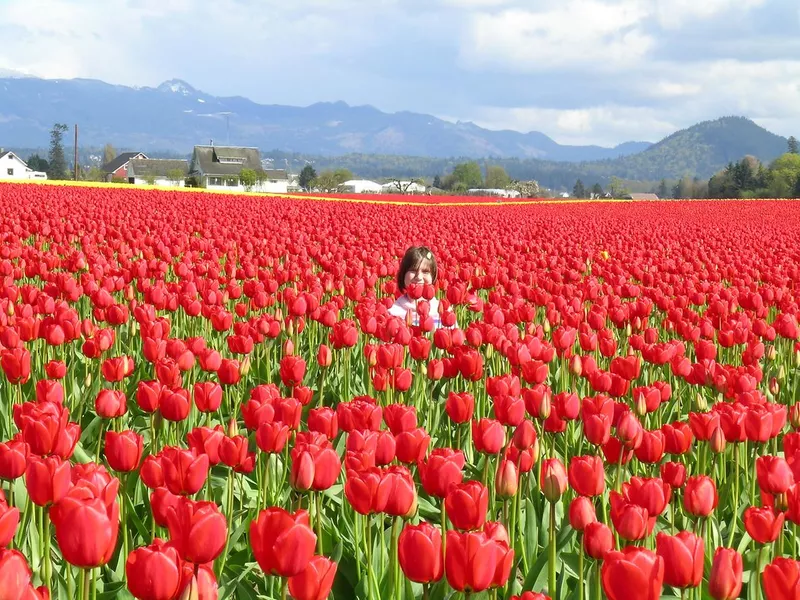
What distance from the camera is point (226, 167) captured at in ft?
366

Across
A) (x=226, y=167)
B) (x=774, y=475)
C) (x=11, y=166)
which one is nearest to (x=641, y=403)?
(x=774, y=475)

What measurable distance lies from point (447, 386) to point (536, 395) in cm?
217

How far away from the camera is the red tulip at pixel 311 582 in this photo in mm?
1836

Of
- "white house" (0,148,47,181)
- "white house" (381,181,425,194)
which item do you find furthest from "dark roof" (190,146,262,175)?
"white house" (0,148,47,181)

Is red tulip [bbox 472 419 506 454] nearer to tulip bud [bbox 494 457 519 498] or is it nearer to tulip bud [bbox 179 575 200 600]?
tulip bud [bbox 494 457 519 498]

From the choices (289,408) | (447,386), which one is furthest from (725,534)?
(447,386)

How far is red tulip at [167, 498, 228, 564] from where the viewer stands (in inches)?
73.8

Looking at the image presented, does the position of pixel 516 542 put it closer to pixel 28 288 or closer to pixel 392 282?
pixel 28 288

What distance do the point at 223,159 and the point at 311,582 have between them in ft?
388

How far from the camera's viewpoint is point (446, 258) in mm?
10984

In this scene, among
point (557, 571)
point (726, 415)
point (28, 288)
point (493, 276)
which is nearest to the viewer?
point (557, 571)

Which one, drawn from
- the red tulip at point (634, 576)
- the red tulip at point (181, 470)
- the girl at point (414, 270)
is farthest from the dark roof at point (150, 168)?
the red tulip at point (634, 576)

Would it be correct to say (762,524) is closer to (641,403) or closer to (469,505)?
(469,505)

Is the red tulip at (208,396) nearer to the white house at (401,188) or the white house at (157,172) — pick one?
the white house at (401,188)
